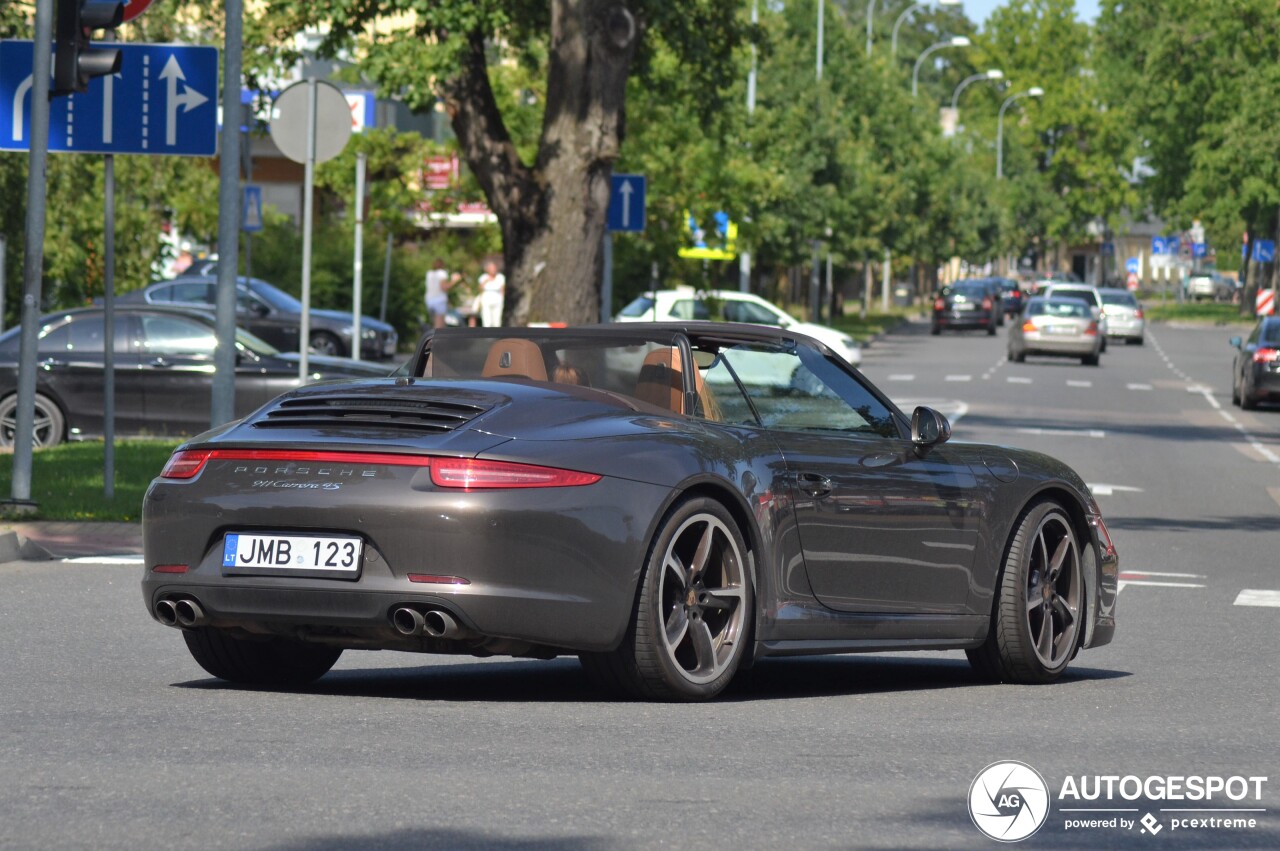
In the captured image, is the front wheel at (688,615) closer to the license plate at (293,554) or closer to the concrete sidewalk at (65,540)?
the license plate at (293,554)

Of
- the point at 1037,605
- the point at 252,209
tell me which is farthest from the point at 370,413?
the point at 252,209

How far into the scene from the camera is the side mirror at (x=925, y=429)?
830cm

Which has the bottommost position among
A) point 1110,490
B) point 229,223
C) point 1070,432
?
point 1070,432

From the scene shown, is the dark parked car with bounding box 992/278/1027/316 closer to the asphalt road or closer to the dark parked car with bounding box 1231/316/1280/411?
the dark parked car with bounding box 1231/316/1280/411

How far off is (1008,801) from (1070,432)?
23511 mm

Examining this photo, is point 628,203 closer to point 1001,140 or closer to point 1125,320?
point 1125,320

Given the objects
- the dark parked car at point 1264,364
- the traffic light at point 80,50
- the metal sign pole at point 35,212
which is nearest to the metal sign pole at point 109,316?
the metal sign pole at point 35,212

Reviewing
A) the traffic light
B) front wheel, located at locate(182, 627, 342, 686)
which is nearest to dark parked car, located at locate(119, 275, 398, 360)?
the traffic light

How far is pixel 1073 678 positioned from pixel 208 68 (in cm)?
807

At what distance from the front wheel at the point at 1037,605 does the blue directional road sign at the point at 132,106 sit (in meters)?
7.57

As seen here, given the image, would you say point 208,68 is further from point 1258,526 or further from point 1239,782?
point 1239,782

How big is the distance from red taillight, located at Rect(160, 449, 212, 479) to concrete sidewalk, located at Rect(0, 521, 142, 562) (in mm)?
5837

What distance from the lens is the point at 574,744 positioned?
6.46 m

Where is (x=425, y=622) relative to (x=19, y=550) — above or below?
above
